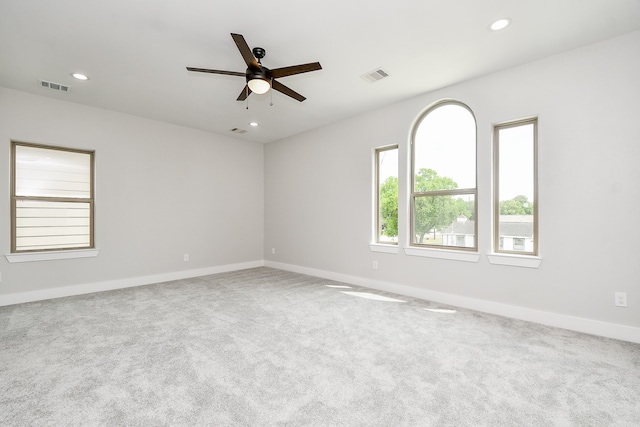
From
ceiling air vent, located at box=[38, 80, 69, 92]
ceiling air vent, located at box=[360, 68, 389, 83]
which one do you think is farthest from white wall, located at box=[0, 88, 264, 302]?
ceiling air vent, located at box=[360, 68, 389, 83]

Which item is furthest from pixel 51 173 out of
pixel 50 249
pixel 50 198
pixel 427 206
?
pixel 427 206

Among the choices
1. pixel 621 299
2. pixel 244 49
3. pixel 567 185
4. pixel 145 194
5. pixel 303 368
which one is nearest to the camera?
pixel 303 368

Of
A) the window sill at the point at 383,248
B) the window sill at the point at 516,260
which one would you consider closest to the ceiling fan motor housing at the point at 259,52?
the window sill at the point at 383,248

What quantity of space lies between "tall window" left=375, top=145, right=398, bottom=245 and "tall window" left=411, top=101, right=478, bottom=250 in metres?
0.33

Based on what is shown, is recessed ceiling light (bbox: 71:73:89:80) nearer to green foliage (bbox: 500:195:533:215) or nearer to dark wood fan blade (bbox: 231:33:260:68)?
dark wood fan blade (bbox: 231:33:260:68)

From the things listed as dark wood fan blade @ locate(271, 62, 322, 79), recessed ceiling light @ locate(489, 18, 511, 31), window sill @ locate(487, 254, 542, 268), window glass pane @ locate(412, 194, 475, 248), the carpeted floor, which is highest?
recessed ceiling light @ locate(489, 18, 511, 31)

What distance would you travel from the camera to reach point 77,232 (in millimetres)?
4492

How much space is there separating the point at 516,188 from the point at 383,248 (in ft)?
6.32

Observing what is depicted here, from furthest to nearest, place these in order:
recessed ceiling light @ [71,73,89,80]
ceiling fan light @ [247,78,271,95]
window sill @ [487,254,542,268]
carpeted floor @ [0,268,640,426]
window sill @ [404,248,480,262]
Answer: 1. window sill @ [404,248,480,262]
2. recessed ceiling light @ [71,73,89,80]
3. window sill @ [487,254,542,268]
4. ceiling fan light @ [247,78,271,95]
5. carpeted floor @ [0,268,640,426]

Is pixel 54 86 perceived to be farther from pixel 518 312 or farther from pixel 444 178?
pixel 518 312

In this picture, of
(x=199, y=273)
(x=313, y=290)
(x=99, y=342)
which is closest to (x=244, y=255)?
(x=199, y=273)

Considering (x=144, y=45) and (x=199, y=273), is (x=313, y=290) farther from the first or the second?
(x=144, y=45)

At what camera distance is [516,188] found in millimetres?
3480

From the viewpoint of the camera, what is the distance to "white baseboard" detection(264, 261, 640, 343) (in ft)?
9.09
